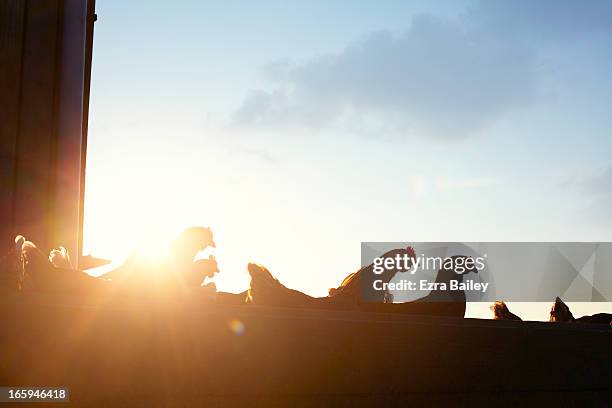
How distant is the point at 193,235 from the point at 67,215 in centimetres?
369

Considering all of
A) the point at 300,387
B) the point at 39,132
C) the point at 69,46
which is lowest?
the point at 300,387

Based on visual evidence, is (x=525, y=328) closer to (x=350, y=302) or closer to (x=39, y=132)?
(x=350, y=302)

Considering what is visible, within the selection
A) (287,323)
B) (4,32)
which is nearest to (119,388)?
(287,323)

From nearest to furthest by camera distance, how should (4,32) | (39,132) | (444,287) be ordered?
(444,287) → (4,32) → (39,132)

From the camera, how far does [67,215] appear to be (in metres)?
5.42

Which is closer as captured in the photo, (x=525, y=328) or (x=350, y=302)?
(x=525, y=328)

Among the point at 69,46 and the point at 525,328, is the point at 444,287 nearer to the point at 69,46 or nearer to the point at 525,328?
the point at 525,328

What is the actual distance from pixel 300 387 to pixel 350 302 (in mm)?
742

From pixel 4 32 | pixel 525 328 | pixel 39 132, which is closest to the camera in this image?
pixel 525 328

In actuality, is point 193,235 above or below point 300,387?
above

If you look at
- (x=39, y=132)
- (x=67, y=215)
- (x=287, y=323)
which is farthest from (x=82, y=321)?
(x=67, y=215)

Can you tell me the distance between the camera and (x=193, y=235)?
2.12 metres

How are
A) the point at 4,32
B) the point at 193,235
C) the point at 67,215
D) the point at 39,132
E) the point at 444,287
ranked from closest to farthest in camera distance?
the point at 193,235 < the point at 444,287 < the point at 4,32 < the point at 39,132 < the point at 67,215

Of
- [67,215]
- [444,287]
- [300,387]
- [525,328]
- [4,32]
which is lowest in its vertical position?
[300,387]
